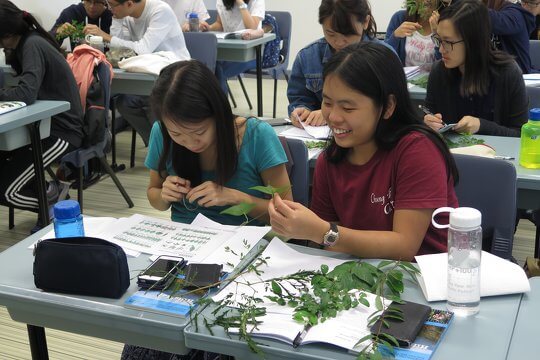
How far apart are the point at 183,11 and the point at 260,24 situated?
2.19 feet

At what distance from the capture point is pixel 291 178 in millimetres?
2248

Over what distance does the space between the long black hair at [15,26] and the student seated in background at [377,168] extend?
7.22 feet

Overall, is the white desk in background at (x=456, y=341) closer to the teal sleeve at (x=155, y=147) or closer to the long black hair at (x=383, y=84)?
the long black hair at (x=383, y=84)

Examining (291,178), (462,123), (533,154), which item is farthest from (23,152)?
(533,154)

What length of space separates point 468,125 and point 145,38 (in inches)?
99.7

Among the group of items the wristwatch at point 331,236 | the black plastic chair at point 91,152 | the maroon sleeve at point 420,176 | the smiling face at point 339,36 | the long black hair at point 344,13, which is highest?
the long black hair at point 344,13

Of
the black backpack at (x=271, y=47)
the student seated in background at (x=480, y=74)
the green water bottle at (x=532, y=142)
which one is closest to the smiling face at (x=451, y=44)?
the student seated in background at (x=480, y=74)

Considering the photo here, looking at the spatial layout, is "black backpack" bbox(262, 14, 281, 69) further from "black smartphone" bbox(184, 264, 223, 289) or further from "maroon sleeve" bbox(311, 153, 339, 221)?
"black smartphone" bbox(184, 264, 223, 289)

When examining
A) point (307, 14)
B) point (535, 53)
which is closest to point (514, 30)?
point (535, 53)

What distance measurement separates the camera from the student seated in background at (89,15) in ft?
17.4

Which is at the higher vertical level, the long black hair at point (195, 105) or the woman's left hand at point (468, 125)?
the long black hair at point (195, 105)

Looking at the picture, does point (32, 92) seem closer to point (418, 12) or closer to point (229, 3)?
point (418, 12)

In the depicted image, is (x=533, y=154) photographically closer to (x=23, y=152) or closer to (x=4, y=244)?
(x=23, y=152)

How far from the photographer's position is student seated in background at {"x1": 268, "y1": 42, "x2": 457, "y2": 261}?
5.46 ft
